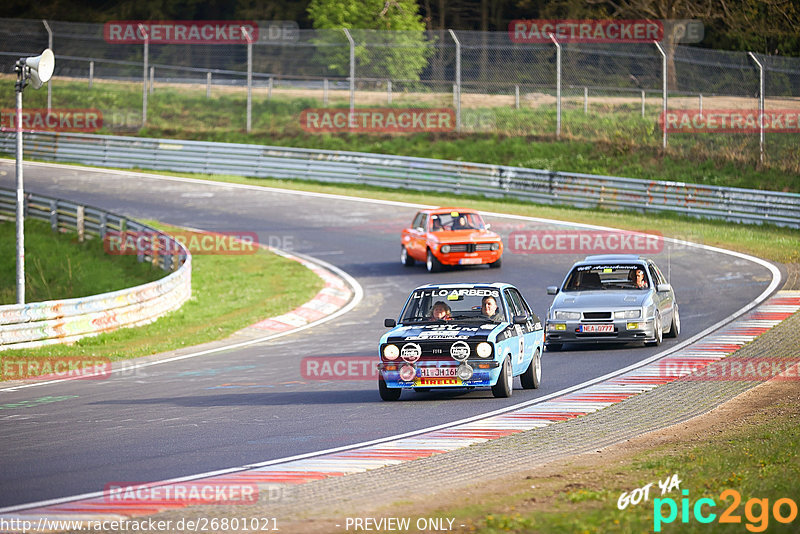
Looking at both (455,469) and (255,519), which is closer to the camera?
(255,519)

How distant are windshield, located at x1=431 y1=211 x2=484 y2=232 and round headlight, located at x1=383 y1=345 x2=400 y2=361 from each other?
534 inches

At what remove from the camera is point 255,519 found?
295 inches

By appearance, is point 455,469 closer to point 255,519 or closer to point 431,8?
point 255,519

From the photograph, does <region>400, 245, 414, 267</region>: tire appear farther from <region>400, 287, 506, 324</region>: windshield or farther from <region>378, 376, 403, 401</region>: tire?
<region>378, 376, 403, 401</region>: tire

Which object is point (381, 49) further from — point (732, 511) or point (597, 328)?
point (732, 511)

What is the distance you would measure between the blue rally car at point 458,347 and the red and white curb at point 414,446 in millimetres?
666

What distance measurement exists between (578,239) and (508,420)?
18327 mm

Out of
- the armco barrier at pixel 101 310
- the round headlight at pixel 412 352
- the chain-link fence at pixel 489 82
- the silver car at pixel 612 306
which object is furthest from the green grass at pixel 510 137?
the round headlight at pixel 412 352

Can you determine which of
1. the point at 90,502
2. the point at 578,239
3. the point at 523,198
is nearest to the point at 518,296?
the point at 90,502

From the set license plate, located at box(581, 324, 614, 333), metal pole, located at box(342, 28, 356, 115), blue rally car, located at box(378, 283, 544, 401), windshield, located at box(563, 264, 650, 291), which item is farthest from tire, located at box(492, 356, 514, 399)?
metal pole, located at box(342, 28, 356, 115)

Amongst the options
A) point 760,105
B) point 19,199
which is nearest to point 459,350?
point 19,199

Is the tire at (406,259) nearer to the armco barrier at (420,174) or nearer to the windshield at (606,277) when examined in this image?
the windshield at (606,277)

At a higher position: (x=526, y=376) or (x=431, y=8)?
(x=431, y=8)

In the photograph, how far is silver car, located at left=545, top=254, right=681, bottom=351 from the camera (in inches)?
670
